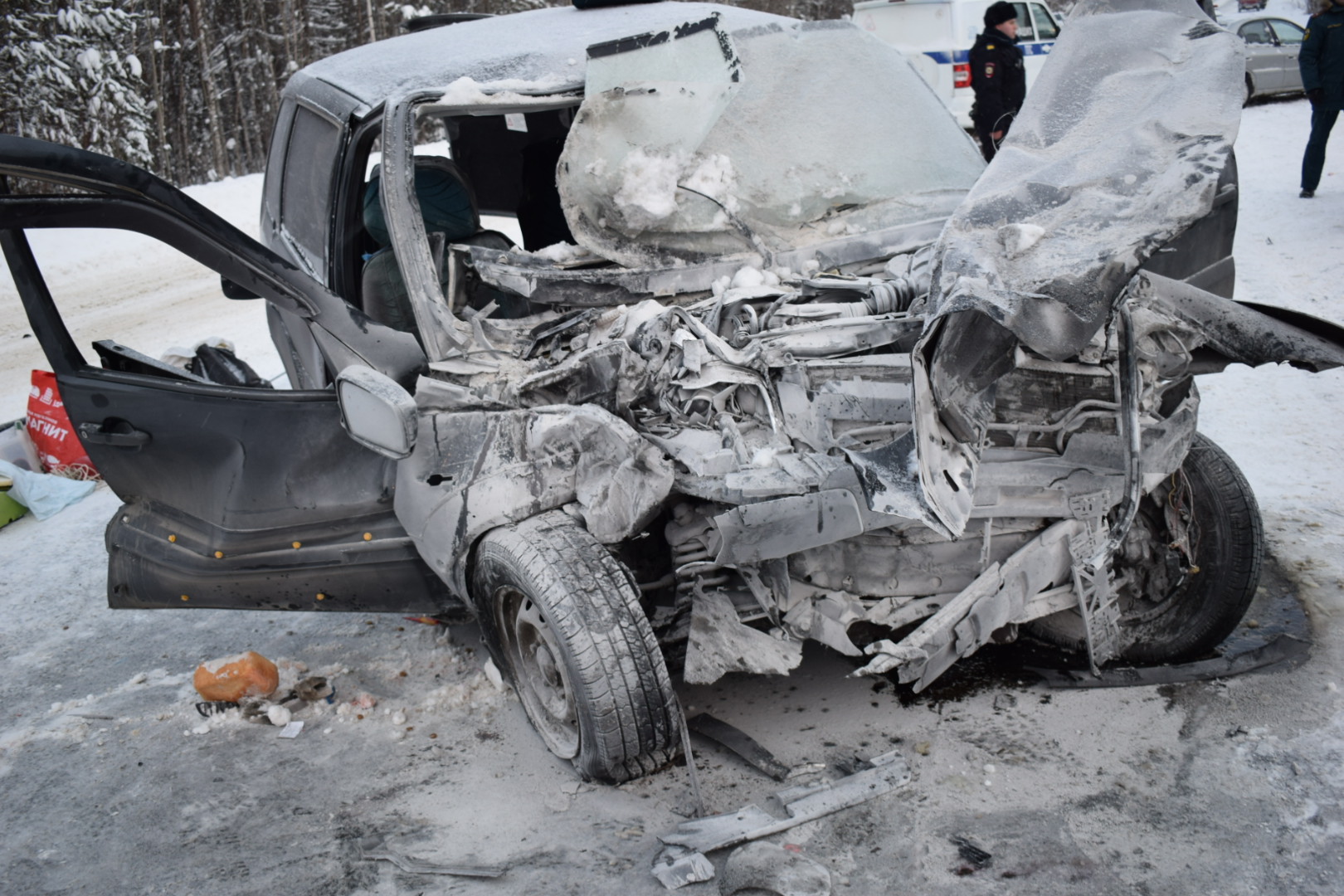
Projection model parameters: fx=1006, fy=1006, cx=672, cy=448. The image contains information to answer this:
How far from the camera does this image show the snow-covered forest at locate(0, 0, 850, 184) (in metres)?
18.8

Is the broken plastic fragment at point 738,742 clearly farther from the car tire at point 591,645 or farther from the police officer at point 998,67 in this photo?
the police officer at point 998,67

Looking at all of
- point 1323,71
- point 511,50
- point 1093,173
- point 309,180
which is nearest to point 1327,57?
point 1323,71

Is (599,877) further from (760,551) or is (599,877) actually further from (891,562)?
(891,562)

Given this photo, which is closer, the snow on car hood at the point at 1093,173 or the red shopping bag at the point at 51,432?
the snow on car hood at the point at 1093,173

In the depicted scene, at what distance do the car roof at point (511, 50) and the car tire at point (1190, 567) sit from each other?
7.42ft

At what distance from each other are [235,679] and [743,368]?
7.33 feet

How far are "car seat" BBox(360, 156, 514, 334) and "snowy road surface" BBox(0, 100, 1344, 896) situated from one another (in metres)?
1.35

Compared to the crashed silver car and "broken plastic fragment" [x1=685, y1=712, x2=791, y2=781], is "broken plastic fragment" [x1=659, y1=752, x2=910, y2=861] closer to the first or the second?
"broken plastic fragment" [x1=685, y1=712, x2=791, y2=781]

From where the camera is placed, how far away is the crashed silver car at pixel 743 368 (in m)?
2.41

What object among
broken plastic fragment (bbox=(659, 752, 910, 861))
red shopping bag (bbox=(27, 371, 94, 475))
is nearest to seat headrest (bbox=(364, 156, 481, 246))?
broken plastic fragment (bbox=(659, 752, 910, 861))

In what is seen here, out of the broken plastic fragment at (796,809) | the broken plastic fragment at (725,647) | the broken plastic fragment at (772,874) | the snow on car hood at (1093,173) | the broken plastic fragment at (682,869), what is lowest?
the broken plastic fragment at (796,809)

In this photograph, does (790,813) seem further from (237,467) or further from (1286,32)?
(1286,32)

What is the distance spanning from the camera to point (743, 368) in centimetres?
279

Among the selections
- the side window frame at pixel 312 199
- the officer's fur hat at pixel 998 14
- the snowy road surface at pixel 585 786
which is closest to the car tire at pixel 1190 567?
the snowy road surface at pixel 585 786
